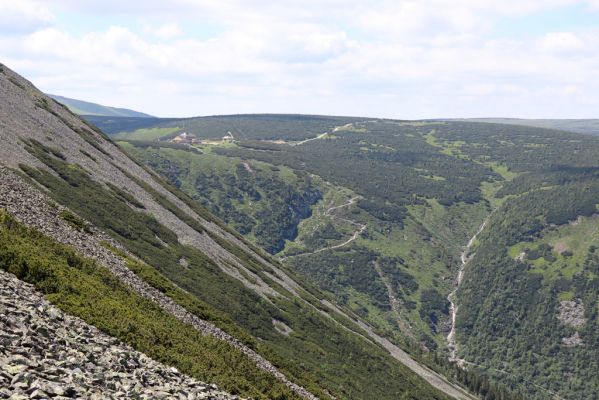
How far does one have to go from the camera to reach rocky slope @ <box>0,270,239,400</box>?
54.4 ft

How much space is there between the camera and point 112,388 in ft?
62.6

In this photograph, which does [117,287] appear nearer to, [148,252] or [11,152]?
[148,252]

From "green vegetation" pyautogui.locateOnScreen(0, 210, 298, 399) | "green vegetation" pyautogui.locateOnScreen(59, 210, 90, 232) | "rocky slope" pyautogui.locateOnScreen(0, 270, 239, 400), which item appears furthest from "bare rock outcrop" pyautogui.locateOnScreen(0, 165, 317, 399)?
"rocky slope" pyautogui.locateOnScreen(0, 270, 239, 400)

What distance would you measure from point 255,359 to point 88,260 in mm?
15745

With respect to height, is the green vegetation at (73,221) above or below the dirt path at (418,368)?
above

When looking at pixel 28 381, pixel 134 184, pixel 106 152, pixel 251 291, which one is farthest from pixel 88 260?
pixel 106 152

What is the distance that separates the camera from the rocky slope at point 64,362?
16594mm

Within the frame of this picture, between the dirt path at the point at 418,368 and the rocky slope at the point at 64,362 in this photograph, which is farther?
the dirt path at the point at 418,368

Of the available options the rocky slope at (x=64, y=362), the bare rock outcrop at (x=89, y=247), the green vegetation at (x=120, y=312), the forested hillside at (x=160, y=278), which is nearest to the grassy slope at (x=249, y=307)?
the forested hillside at (x=160, y=278)

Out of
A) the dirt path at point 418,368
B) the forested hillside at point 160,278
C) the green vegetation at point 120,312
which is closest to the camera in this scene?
the green vegetation at point 120,312

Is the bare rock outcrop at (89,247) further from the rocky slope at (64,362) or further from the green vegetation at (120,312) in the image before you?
the rocky slope at (64,362)

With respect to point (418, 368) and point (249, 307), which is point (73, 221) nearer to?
point (249, 307)

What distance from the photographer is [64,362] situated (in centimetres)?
1902

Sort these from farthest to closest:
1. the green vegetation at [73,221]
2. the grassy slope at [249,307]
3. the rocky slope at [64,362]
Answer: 1. the grassy slope at [249,307]
2. the green vegetation at [73,221]
3. the rocky slope at [64,362]
